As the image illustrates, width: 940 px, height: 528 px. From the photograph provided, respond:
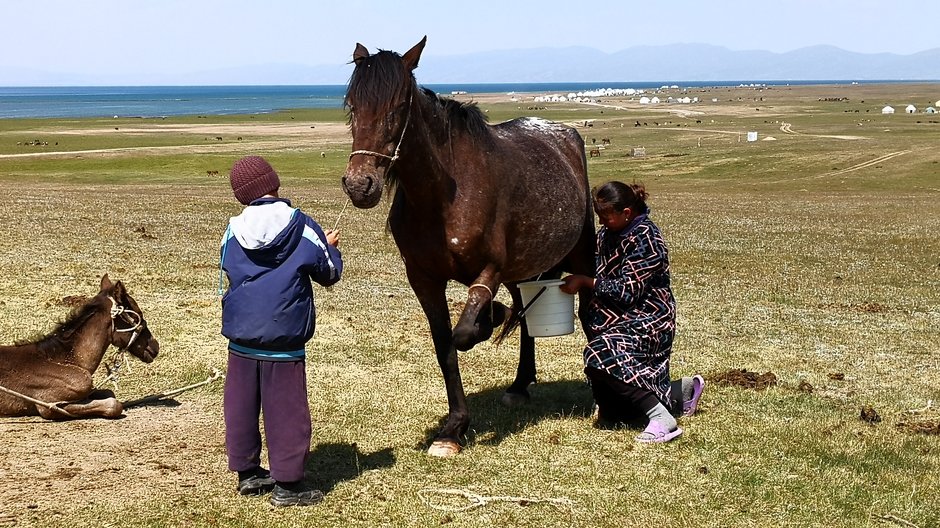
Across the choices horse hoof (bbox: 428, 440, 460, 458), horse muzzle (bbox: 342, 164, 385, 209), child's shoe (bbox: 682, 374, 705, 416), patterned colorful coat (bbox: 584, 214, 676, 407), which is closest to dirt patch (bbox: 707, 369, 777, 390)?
child's shoe (bbox: 682, 374, 705, 416)

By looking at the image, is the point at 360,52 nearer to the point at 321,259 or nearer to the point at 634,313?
the point at 321,259

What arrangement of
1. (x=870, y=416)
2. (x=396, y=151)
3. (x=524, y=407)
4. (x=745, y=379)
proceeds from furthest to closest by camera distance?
(x=745, y=379) → (x=524, y=407) → (x=870, y=416) → (x=396, y=151)

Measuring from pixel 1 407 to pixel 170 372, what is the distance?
2093 millimetres

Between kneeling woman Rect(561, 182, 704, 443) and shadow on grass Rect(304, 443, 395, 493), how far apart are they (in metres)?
1.85

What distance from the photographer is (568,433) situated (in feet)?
25.3

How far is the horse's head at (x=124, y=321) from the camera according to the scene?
8.24m

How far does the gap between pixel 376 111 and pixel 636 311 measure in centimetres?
277

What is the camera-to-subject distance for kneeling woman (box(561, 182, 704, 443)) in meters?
7.41

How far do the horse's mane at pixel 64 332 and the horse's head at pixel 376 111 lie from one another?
3.34 metres

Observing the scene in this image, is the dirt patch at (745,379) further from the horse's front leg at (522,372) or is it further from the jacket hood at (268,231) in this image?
the jacket hood at (268,231)

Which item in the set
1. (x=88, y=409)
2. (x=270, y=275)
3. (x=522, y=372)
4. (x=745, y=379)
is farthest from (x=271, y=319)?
(x=745, y=379)

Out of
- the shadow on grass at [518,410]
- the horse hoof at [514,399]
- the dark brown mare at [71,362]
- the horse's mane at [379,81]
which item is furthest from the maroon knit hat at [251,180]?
the horse hoof at [514,399]

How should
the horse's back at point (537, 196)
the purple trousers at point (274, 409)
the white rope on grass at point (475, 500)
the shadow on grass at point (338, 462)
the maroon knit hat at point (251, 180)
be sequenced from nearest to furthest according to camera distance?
the maroon knit hat at point (251, 180) < the purple trousers at point (274, 409) < the white rope on grass at point (475, 500) < the shadow on grass at point (338, 462) < the horse's back at point (537, 196)

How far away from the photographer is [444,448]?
23.5 feet
